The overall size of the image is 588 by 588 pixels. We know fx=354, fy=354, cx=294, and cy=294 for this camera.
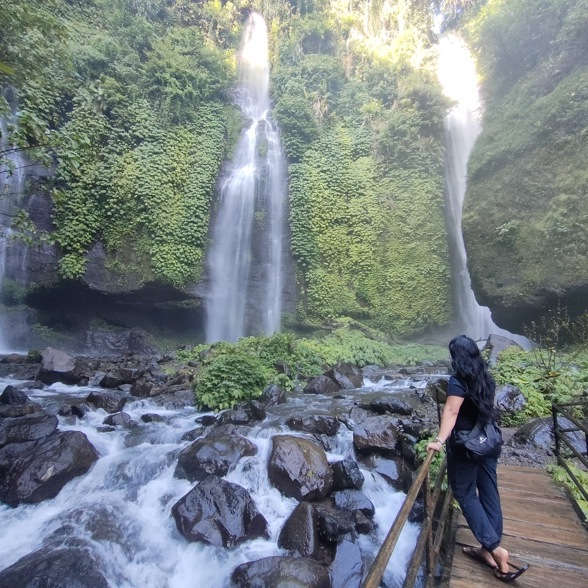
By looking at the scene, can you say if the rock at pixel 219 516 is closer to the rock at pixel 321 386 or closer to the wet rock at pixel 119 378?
the rock at pixel 321 386

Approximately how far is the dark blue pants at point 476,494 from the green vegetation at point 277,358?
6003 millimetres

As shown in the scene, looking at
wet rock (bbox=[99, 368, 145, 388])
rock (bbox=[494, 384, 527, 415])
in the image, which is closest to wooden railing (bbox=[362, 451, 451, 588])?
rock (bbox=[494, 384, 527, 415])

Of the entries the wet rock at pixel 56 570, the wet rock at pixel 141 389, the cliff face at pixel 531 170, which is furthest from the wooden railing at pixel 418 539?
the cliff face at pixel 531 170

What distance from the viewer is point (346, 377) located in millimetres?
10352

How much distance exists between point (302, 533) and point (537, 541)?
236 centimetres

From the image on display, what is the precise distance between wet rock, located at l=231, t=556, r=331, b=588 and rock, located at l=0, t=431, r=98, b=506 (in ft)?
9.31

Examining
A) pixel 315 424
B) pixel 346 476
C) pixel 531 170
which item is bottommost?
pixel 346 476

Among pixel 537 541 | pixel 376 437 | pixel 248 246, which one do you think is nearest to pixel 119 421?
pixel 376 437

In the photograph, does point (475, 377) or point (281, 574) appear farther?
point (281, 574)

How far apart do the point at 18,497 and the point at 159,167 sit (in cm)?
1396

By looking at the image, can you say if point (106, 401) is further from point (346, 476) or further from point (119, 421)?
point (346, 476)

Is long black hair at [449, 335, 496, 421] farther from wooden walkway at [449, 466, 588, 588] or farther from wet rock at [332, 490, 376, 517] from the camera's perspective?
wet rock at [332, 490, 376, 517]

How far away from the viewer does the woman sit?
2.52 meters

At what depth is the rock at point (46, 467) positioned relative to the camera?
14.9 feet
